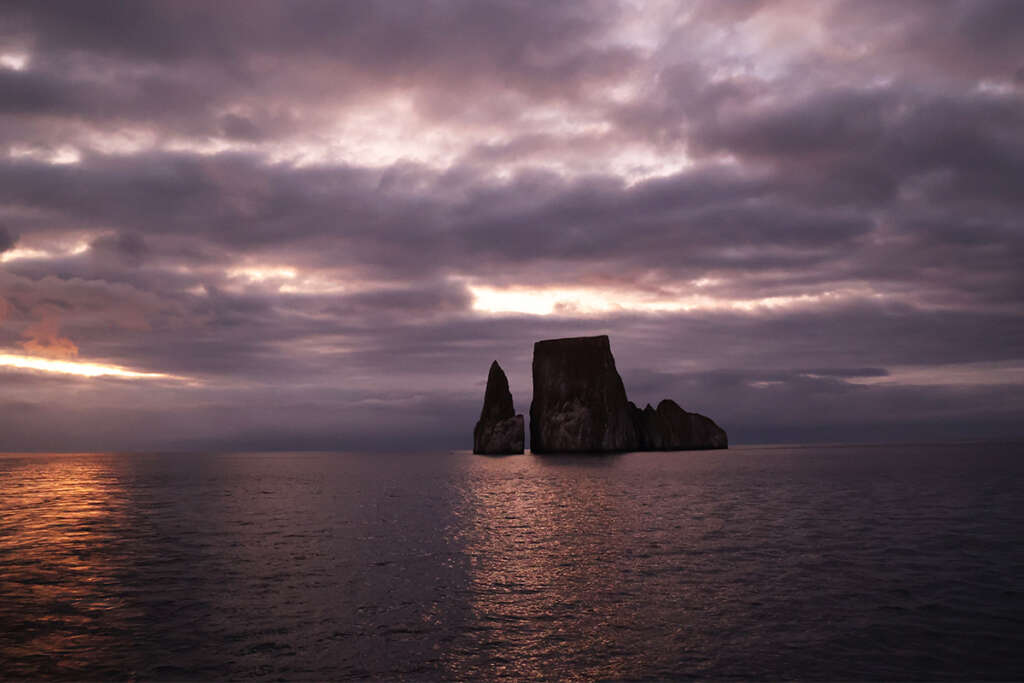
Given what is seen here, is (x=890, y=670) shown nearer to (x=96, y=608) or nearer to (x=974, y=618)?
(x=974, y=618)

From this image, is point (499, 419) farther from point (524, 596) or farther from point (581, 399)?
point (524, 596)

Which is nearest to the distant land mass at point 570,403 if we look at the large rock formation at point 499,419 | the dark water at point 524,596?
the large rock formation at point 499,419

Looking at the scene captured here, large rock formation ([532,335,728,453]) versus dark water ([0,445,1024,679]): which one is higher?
large rock formation ([532,335,728,453])

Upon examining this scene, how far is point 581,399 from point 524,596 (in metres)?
153

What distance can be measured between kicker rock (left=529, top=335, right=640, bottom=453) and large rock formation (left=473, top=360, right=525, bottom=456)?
7289 mm

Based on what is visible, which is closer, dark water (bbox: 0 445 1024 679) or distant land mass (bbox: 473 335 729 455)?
dark water (bbox: 0 445 1024 679)

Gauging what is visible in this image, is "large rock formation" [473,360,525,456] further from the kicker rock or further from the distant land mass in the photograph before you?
the kicker rock

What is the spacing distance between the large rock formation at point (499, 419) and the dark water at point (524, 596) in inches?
5106

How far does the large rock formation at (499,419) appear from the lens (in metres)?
176

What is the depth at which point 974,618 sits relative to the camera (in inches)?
739

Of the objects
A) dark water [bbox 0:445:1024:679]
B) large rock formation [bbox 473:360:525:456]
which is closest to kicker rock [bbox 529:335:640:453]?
large rock formation [bbox 473:360:525:456]

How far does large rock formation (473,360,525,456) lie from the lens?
17550 centimetres

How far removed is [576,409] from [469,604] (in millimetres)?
153286

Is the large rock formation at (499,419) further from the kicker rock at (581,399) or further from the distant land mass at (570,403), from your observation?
the kicker rock at (581,399)
